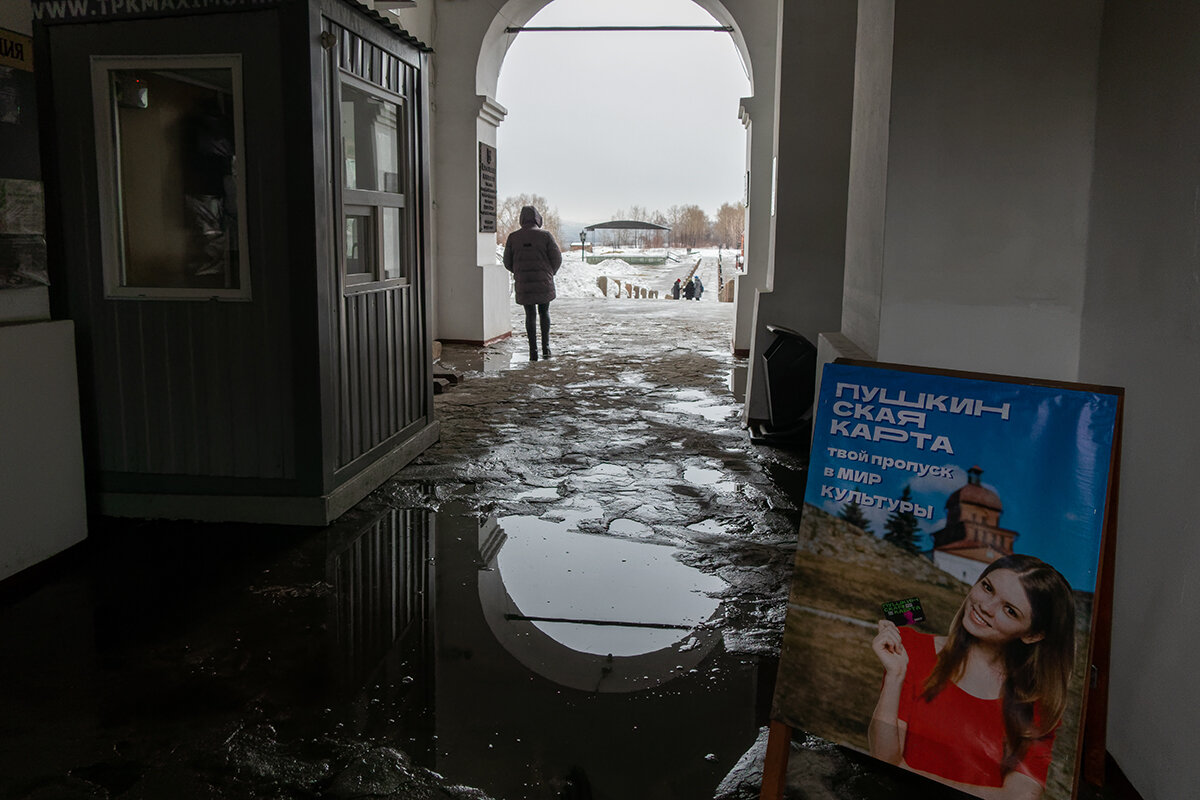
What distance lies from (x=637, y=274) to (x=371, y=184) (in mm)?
36100

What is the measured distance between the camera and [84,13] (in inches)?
193

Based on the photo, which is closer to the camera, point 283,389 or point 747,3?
point 283,389

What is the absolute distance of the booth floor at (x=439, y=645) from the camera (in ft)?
9.45

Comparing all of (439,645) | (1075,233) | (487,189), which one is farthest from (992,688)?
(487,189)

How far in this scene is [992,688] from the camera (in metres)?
2.43

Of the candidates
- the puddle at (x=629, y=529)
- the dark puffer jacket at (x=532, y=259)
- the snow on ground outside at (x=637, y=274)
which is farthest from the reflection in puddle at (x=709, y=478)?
the snow on ground outside at (x=637, y=274)

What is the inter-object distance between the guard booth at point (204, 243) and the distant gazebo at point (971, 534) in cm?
356

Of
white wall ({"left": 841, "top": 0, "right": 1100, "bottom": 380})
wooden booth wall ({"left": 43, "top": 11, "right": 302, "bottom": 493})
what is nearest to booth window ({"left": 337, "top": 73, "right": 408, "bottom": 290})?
wooden booth wall ({"left": 43, "top": 11, "right": 302, "bottom": 493})

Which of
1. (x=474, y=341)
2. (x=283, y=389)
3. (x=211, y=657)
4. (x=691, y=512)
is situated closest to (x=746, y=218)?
(x=474, y=341)

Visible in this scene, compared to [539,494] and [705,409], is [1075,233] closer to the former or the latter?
[539,494]

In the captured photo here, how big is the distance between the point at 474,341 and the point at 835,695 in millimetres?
10309

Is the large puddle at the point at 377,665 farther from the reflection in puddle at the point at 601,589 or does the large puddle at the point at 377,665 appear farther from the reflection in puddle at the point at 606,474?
the reflection in puddle at the point at 606,474

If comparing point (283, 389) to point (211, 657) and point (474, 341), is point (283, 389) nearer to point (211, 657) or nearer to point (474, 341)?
point (211, 657)

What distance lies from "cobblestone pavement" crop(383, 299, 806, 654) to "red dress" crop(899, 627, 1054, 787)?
1233mm
